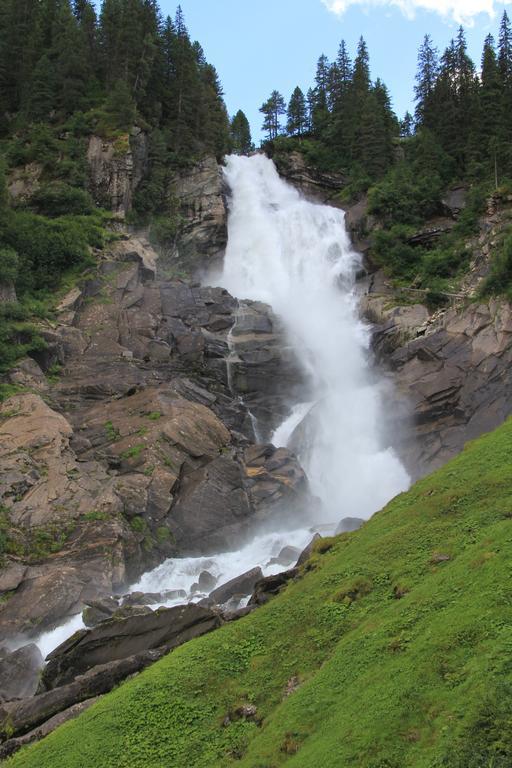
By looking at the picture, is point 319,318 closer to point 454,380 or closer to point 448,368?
point 448,368

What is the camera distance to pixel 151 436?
26.8m

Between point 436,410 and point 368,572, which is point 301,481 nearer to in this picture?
point 436,410

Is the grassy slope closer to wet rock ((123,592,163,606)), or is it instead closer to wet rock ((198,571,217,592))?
wet rock ((123,592,163,606))

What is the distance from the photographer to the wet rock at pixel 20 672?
1614cm

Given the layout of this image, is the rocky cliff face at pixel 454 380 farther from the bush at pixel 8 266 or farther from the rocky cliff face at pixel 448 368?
the bush at pixel 8 266

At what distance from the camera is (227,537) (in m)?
25.1

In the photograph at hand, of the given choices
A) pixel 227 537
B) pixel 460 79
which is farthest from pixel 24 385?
pixel 460 79

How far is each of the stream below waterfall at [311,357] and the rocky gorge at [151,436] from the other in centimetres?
100

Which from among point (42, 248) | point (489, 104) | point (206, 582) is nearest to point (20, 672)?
point (206, 582)

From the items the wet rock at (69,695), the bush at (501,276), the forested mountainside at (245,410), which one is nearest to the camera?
the forested mountainside at (245,410)

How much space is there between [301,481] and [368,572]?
16.1 m

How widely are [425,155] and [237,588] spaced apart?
135 ft

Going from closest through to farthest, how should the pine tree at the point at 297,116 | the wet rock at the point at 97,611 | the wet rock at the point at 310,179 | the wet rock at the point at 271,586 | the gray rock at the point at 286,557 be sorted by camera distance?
the wet rock at the point at 271,586 → the wet rock at the point at 97,611 → the gray rock at the point at 286,557 → the wet rock at the point at 310,179 → the pine tree at the point at 297,116

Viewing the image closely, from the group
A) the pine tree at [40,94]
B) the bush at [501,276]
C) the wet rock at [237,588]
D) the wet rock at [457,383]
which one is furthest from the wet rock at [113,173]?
the wet rock at [237,588]
